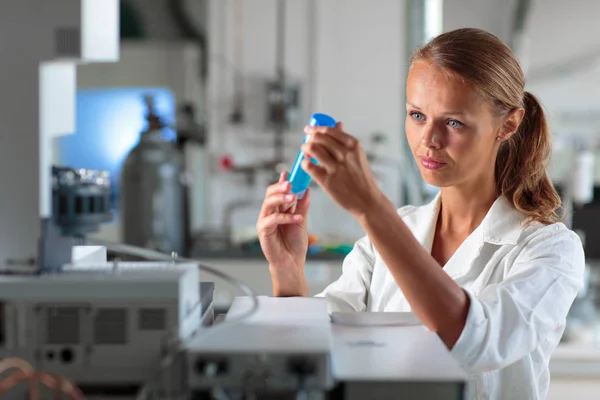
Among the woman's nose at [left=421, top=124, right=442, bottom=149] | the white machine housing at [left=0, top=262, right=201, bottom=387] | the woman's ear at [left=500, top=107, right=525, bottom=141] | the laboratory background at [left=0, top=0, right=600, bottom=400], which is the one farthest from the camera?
the laboratory background at [left=0, top=0, right=600, bottom=400]

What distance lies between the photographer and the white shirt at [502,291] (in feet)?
3.92

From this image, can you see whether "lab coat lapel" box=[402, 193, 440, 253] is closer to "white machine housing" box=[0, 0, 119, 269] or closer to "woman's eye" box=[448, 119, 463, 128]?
"woman's eye" box=[448, 119, 463, 128]

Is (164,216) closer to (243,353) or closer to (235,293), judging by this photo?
(235,293)

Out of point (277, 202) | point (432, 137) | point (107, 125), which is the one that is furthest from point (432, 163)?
point (107, 125)

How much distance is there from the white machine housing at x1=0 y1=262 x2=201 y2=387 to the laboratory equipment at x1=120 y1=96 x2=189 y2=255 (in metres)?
2.50

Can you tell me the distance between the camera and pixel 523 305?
48.4 inches

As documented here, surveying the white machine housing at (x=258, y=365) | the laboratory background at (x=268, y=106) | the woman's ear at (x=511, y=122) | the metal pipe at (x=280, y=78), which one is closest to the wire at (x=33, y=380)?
the white machine housing at (x=258, y=365)

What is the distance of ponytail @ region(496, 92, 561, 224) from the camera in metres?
→ 1.49

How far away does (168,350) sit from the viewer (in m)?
0.98

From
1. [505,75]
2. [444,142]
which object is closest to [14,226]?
[444,142]

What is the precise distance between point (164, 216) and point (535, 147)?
2.29m

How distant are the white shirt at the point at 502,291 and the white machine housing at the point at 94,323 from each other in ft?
1.48

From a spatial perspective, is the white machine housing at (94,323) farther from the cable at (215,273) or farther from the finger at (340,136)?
the finger at (340,136)

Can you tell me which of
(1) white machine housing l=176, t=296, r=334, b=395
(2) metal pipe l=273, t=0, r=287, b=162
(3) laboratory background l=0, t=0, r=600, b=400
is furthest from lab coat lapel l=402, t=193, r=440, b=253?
(2) metal pipe l=273, t=0, r=287, b=162
